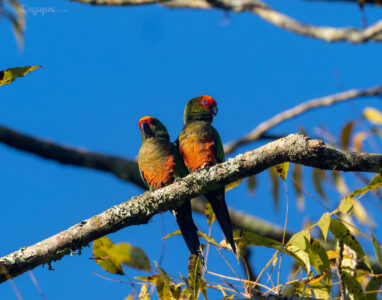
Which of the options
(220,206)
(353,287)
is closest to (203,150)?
(220,206)

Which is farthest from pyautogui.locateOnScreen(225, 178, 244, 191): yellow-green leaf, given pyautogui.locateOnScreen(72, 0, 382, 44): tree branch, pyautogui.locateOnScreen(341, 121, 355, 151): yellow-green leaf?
pyautogui.locateOnScreen(72, 0, 382, 44): tree branch

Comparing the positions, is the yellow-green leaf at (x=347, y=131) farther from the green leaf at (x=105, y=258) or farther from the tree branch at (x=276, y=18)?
the green leaf at (x=105, y=258)

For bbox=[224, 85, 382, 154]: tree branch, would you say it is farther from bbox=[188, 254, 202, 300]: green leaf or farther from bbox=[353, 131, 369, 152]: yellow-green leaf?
bbox=[188, 254, 202, 300]: green leaf

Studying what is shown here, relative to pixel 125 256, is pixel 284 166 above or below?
above

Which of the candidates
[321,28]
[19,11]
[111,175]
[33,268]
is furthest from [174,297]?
[321,28]

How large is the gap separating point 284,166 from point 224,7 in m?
4.71

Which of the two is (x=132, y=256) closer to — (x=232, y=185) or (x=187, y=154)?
(x=232, y=185)

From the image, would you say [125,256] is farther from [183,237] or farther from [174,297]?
[183,237]

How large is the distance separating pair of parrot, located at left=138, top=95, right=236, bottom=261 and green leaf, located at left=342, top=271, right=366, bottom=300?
3.82 feet

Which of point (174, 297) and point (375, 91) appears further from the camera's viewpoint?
point (375, 91)

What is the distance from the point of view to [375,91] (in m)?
7.06

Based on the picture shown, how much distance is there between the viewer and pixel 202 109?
4.85 meters

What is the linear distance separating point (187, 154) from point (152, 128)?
2.50ft

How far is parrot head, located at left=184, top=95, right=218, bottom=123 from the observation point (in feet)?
15.9
